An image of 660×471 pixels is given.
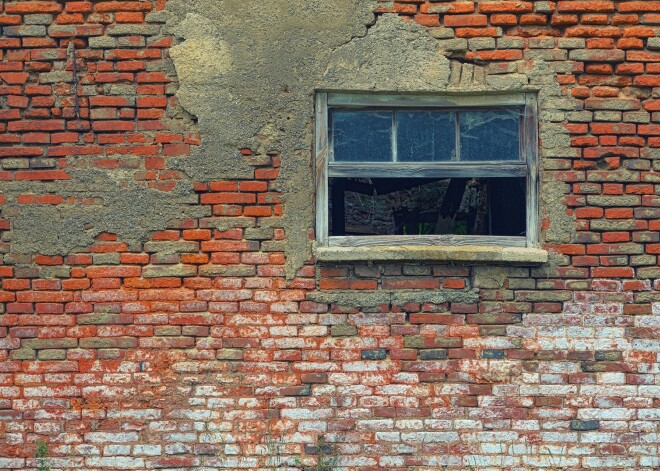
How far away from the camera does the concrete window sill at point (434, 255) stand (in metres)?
4.32

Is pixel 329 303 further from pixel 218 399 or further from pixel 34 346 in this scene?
pixel 34 346

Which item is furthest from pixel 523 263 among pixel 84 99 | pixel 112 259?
pixel 84 99

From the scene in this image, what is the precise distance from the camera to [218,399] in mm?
4352

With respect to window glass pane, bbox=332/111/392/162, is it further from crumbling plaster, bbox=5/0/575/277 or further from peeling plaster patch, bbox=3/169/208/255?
peeling plaster patch, bbox=3/169/208/255

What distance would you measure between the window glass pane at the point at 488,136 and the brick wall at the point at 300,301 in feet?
0.75

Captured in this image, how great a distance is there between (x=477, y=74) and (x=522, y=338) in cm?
157

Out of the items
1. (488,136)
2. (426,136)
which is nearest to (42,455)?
(426,136)

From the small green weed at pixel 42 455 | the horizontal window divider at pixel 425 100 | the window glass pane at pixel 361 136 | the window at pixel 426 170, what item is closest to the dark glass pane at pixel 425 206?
the window at pixel 426 170

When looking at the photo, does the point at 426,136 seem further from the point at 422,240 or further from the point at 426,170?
the point at 422,240

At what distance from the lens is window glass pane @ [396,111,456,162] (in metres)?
4.53

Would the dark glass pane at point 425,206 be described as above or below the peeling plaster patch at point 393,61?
below

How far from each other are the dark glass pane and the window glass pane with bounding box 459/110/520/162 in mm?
157

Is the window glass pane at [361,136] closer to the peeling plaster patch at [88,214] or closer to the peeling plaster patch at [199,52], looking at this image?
the peeling plaster patch at [199,52]

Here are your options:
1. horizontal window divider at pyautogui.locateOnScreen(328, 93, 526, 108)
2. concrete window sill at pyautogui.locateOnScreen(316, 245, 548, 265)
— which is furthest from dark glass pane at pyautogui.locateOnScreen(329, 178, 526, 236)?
horizontal window divider at pyautogui.locateOnScreen(328, 93, 526, 108)
